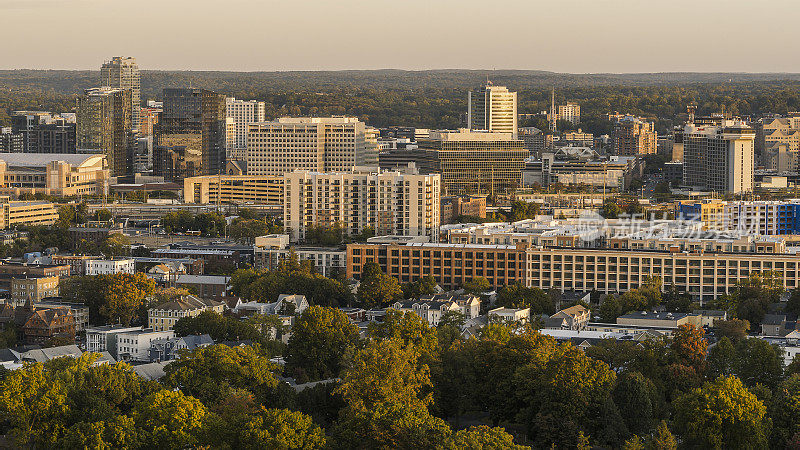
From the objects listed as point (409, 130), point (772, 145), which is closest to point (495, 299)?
point (772, 145)

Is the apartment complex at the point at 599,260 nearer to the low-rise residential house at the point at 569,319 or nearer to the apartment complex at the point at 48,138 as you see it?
the low-rise residential house at the point at 569,319

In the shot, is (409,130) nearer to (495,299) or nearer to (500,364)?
(495,299)

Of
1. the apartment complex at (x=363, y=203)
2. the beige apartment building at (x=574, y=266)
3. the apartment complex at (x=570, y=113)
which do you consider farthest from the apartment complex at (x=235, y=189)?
the apartment complex at (x=570, y=113)

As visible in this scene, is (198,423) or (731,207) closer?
(198,423)

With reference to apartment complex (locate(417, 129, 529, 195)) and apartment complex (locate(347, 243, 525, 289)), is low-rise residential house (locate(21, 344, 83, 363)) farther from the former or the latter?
apartment complex (locate(417, 129, 529, 195))

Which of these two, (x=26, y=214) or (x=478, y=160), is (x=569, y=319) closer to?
(x=26, y=214)

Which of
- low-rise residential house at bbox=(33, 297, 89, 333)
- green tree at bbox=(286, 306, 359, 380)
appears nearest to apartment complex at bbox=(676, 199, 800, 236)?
low-rise residential house at bbox=(33, 297, 89, 333)

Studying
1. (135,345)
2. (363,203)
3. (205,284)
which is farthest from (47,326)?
(363,203)

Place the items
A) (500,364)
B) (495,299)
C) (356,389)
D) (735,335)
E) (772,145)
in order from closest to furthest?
(356,389)
(500,364)
(735,335)
(495,299)
(772,145)
